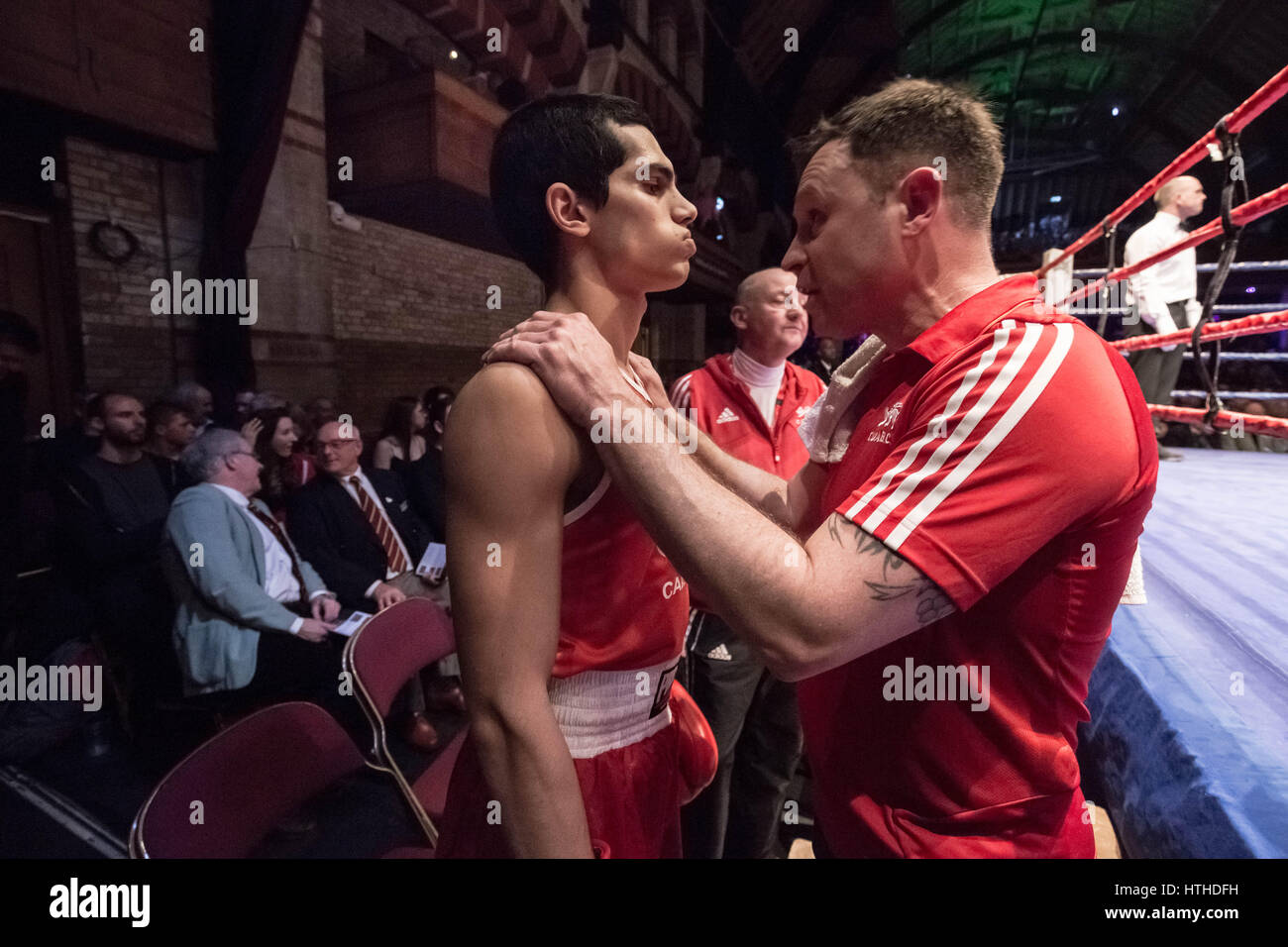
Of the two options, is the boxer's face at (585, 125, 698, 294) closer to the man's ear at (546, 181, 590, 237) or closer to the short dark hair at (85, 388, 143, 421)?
the man's ear at (546, 181, 590, 237)

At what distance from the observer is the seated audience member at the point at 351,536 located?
3.29m

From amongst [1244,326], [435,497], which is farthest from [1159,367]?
[435,497]

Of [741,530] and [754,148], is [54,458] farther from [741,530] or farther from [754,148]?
[754,148]

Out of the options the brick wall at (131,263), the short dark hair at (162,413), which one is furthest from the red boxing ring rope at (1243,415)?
the brick wall at (131,263)

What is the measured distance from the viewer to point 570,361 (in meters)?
0.81

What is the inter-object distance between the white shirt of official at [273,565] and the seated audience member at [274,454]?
735 millimetres

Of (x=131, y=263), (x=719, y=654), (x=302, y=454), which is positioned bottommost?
(x=719, y=654)

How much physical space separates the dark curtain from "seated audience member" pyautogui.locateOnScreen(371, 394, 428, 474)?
1245 mm

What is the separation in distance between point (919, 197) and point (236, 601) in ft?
9.70

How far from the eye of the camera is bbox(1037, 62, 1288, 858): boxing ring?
999mm

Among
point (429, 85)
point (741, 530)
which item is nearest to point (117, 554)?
point (741, 530)

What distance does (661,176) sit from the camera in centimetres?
103

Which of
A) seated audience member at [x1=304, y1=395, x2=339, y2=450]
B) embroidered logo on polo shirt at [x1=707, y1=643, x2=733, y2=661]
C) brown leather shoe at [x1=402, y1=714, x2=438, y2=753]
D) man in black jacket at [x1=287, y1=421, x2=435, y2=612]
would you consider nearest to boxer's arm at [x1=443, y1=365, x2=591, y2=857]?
embroidered logo on polo shirt at [x1=707, y1=643, x2=733, y2=661]

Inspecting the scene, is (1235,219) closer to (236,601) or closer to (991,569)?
(991,569)
